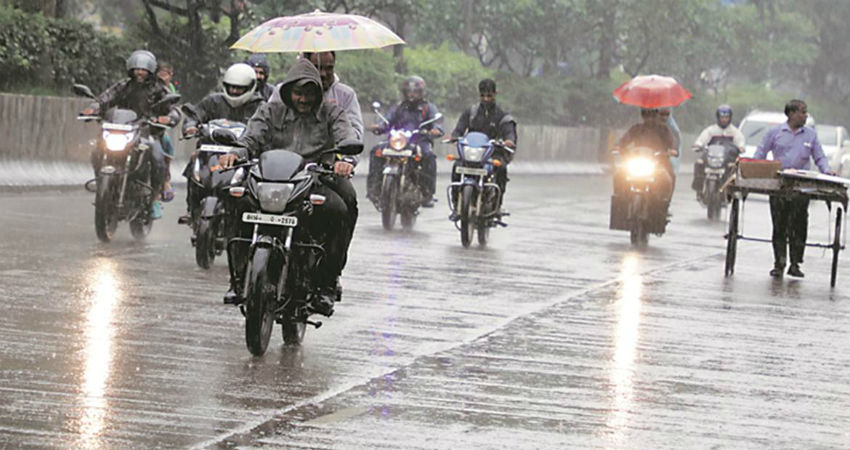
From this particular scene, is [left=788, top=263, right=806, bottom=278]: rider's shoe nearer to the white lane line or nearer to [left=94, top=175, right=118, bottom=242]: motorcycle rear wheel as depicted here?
the white lane line

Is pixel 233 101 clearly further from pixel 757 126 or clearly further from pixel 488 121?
pixel 757 126

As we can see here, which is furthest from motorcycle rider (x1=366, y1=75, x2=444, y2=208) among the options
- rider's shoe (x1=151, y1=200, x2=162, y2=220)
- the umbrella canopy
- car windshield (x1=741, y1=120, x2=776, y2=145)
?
car windshield (x1=741, y1=120, x2=776, y2=145)

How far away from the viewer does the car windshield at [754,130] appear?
39.7m

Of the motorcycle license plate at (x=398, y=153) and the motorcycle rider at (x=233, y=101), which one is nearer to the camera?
the motorcycle rider at (x=233, y=101)

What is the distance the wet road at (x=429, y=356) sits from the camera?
7730mm

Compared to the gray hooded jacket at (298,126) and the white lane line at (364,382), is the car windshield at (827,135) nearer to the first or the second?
the white lane line at (364,382)

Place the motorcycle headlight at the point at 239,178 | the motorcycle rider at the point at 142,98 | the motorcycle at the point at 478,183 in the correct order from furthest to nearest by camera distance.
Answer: the motorcycle at the point at 478,183, the motorcycle rider at the point at 142,98, the motorcycle headlight at the point at 239,178

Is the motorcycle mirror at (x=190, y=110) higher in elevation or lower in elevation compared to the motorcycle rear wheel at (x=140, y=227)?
higher

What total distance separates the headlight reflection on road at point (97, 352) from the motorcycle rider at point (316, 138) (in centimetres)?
129

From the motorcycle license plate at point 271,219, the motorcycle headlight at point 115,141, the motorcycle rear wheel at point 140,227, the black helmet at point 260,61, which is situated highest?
the black helmet at point 260,61

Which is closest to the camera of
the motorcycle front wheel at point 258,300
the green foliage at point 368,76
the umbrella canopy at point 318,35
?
the motorcycle front wheel at point 258,300

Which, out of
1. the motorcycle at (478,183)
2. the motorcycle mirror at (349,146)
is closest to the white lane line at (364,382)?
the motorcycle mirror at (349,146)

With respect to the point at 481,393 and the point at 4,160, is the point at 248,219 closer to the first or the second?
the point at 481,393

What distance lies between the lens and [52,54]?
2597 centimetres
